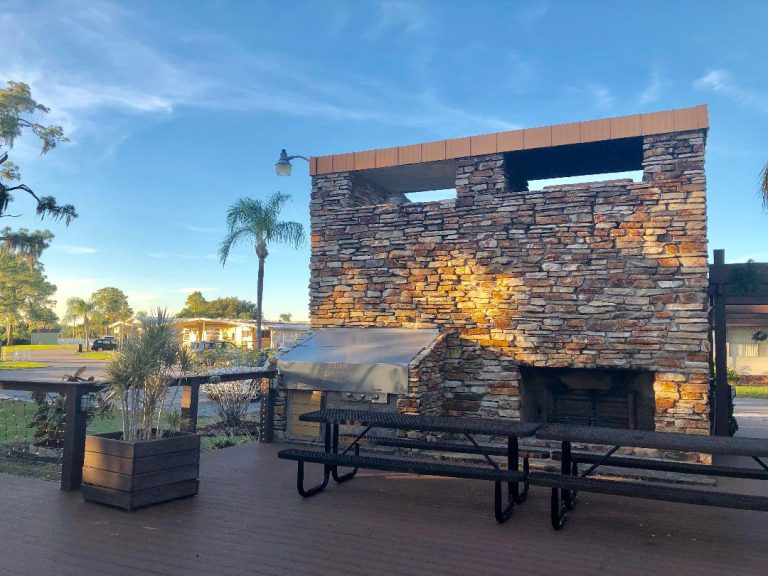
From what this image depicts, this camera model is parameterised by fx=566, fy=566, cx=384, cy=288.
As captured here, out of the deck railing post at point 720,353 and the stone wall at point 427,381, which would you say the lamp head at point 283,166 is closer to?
the stone wall at point 427,381

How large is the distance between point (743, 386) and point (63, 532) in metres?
24.5

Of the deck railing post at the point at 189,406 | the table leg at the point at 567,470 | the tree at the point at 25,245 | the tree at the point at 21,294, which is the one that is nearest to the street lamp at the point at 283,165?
the deck railing post at the point at 189,406

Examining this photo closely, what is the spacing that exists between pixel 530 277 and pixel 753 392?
55.8 feet

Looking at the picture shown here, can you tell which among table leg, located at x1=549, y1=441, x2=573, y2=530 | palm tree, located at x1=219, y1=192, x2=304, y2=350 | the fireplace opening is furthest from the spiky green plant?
palm tree, located at x1=219, y1=192, x2=304, y2=350

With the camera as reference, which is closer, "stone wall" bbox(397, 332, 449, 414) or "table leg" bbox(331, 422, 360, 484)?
"table leg" bbox(331, 422, 360, 484)

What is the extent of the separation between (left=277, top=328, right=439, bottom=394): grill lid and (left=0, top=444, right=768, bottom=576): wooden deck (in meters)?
1.61

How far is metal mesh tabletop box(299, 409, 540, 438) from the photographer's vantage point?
14.7 ft

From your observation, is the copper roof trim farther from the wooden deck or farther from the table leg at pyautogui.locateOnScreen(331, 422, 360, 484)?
the wooden deck

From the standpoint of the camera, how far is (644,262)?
6.61m

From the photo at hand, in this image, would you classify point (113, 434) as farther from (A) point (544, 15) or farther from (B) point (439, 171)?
(A) point (544, 15)

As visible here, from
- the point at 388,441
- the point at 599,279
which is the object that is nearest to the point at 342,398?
the point at 388,441

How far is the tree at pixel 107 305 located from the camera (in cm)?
6938

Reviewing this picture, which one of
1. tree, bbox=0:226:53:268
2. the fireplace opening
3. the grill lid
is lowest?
the fireplace opening

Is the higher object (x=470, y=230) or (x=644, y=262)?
(x=470, y=230)
